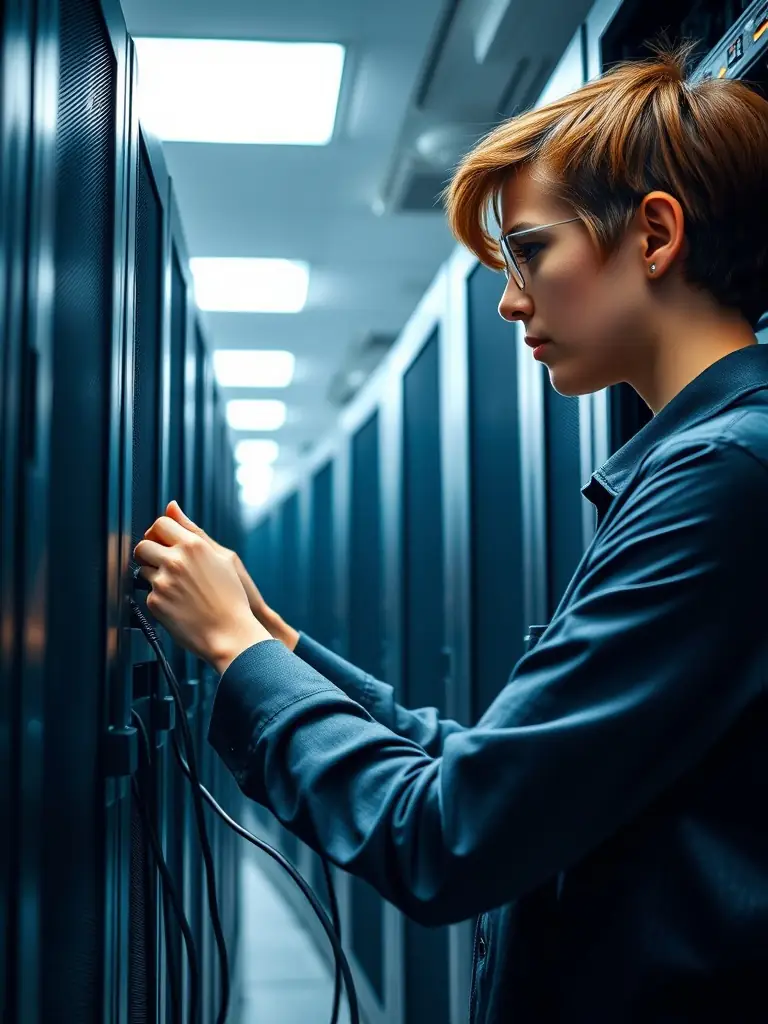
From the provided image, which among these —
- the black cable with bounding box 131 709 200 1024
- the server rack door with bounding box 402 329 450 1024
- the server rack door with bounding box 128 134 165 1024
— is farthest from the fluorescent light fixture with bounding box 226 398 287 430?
the black cable with bounding box 131 709 200 1024

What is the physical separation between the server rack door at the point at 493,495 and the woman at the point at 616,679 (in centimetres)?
93

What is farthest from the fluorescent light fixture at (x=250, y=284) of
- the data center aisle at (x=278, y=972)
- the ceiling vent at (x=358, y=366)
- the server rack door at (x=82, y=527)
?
the server rack door at (x=82, y=527)

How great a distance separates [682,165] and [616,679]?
0.48 m

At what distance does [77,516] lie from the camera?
824 millimetres

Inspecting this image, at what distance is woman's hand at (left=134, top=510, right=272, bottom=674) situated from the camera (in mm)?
849

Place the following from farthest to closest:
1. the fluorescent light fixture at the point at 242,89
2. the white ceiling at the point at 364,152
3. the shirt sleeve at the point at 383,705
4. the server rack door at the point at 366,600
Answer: the server rack door at the point at 366,600 < the fluorescent light fixture at the point at 242,89 < the white ceiling at the point at 364,152 < the shirt sleeve at the point at 383,705

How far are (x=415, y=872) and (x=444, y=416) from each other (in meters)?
1.70

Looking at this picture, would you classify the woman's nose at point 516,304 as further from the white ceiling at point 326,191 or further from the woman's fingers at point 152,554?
the white ceiling at point 326,191

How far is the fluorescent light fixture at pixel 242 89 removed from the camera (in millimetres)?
2818

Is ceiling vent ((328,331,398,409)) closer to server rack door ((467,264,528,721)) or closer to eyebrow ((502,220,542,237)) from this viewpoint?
server rack door ((467,264,528,721))

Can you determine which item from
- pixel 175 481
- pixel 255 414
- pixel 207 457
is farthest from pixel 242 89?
pixel 255 414

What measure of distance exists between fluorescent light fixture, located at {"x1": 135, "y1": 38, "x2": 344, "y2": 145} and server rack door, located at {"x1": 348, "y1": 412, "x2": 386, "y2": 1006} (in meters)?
1.07

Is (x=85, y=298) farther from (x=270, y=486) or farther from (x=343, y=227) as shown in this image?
(x=270, y=486)

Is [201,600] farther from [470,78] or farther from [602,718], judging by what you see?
[470,78]
